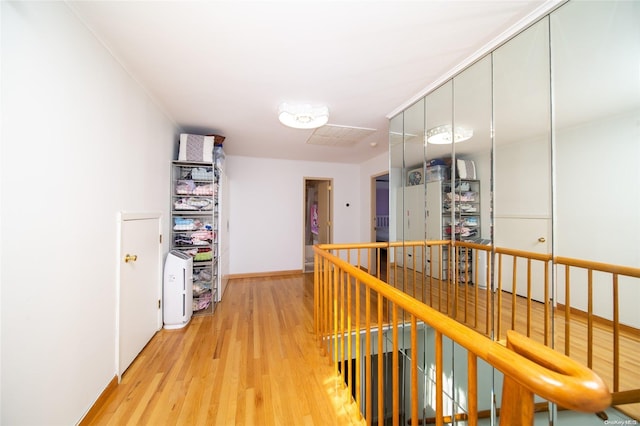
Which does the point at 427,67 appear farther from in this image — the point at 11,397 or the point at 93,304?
the point at 11,397

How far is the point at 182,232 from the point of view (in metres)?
2.68

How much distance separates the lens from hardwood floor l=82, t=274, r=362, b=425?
1.34 m

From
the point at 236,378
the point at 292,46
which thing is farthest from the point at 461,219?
the point at 236,378

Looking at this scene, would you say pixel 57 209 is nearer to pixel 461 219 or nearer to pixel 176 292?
pixel 176 292

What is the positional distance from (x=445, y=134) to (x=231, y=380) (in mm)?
2595

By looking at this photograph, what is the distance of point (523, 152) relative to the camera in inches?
55.5

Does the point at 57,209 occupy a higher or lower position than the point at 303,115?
lower

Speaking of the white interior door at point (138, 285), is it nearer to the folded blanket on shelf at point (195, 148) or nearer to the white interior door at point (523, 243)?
the folded blanket on shelf at point (195, 148)

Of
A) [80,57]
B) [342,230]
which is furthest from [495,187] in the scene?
[342,230]

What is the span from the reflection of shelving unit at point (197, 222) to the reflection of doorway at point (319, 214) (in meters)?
2.08

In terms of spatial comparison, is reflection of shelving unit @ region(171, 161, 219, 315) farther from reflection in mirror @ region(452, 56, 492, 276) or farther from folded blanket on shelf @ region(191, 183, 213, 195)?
reflection in mirror @ region(452, 56, 492, 276)

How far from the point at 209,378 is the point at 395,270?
6.63ft

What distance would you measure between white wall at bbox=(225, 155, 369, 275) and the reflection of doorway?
28 cm

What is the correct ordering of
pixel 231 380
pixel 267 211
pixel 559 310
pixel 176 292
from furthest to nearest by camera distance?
1. pixel 267 211
2. pixel 176 292
3. pixel 231 380
4. pixel 559 310
